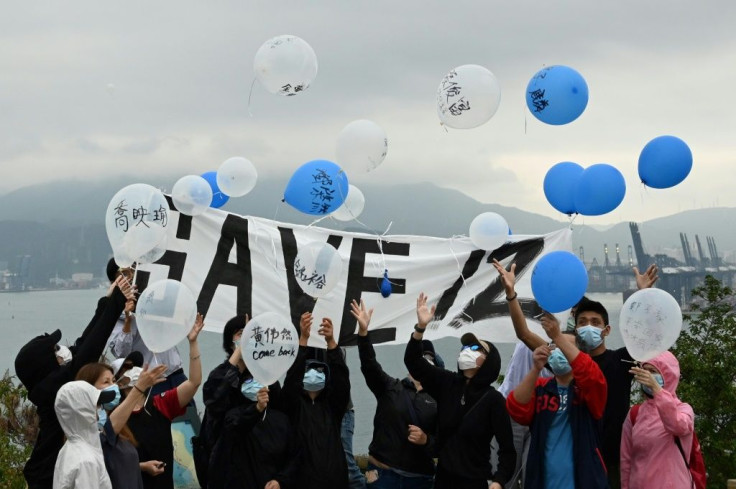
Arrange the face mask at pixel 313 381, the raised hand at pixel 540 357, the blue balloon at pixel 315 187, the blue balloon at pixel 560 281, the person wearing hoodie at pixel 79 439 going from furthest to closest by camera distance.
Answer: the blue balloon at pixel 315 187
the face mask at pixel 313 381
the blue balloon at pixel 560 281
the raised hand at pixel 540 357
the person wearing hoodie at pixel 79 439

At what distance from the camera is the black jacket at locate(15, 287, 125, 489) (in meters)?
5.27

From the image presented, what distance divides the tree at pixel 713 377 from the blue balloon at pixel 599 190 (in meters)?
2.31

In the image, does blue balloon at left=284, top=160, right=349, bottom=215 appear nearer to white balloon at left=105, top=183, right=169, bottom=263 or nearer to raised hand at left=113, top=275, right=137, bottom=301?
white balloon at left=105, top=183, right=169, bottom=263

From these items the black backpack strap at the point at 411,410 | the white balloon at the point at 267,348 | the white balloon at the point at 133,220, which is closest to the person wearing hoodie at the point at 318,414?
the white balloon at the point at 267,348

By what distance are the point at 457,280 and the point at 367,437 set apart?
1124 inches

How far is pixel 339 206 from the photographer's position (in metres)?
7.79

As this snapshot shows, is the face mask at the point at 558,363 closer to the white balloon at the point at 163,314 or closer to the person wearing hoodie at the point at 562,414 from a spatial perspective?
the person wearing hoodie at the point at 562,414

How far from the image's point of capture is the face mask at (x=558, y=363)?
5.77 metres

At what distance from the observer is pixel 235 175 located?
8273 mm

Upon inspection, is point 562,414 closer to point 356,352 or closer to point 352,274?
point 352,274

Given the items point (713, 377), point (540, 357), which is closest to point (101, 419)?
point (540, 357)

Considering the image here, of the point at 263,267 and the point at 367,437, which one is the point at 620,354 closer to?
the point at 263,267

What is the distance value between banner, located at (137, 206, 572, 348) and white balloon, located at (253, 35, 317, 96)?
4.53 ft

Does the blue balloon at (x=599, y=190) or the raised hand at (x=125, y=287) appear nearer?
the raised hand at (x=125, y=287)
